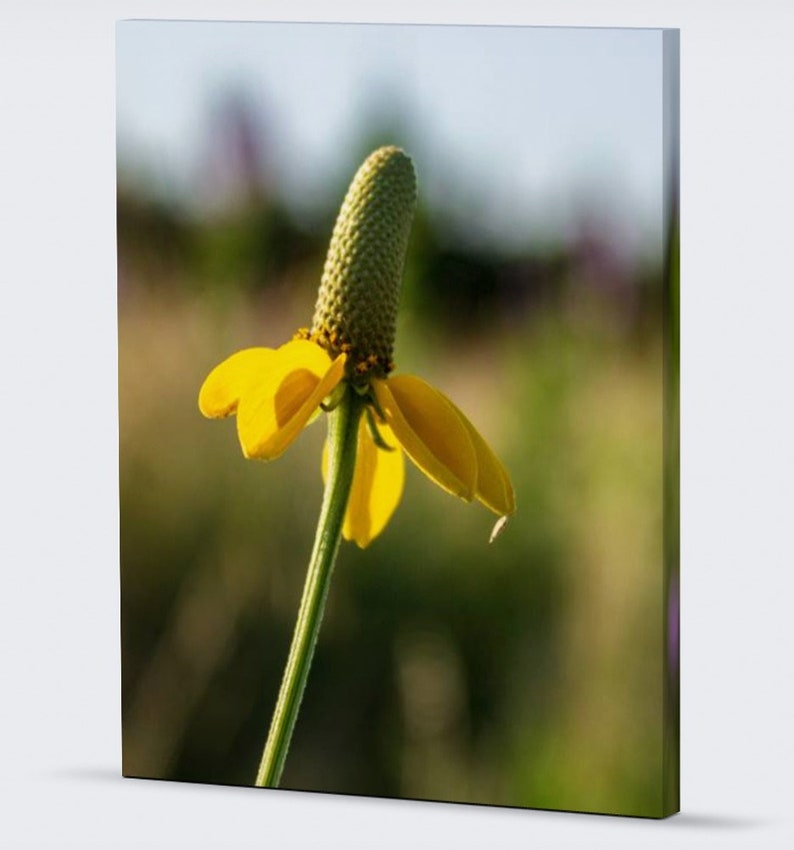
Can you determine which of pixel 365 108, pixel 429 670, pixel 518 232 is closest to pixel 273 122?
pixel 365 108

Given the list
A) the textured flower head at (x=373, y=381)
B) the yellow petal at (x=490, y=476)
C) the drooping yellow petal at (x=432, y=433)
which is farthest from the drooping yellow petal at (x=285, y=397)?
the yellow petal at (x=490, y=476)

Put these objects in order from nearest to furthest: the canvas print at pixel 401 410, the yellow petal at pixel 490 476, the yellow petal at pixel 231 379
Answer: the canvas print at pixel 401 410
the yellow petal at pixel 490 476
the yellow petal at pixel 231 379

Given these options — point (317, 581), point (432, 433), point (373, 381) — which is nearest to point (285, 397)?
point (373, 381)

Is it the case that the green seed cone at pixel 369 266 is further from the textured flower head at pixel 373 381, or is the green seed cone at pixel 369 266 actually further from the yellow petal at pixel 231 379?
the yellow petal at pixel 231 379

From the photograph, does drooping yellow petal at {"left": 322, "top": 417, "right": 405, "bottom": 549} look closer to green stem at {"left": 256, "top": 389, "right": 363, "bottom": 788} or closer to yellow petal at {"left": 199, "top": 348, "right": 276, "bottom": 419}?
green stem at {"left": 256, "top": 389, "right": 363, "bottom": 788}

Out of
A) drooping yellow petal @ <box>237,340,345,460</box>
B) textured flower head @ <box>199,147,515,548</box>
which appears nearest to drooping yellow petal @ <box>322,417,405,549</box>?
textured flower head @ <box>199,147,515,548</box>

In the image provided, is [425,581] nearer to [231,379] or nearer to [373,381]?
[373,381]

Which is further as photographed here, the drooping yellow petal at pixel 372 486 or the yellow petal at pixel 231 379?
the yellow petal at pixel 231 379
